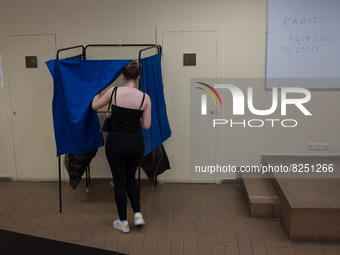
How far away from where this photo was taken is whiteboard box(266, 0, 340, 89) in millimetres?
4098

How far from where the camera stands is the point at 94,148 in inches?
147

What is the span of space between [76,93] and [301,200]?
214cm

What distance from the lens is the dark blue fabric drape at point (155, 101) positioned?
366cm

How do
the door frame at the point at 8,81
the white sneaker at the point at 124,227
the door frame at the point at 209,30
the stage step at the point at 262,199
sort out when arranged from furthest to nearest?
the door frame at the point at 8,81 → the door frame at the point at 209,30 → the stage step at the point at 262,199 → the white sneaker at the point at 124,227

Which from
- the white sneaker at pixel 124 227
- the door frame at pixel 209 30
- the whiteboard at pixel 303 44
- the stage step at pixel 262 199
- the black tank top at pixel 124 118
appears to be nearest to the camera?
the black tank top at pixel 124 118

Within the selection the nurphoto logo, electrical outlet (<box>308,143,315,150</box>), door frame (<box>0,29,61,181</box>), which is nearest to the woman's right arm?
the nurphoto logo

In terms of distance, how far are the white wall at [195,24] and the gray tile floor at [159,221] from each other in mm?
909

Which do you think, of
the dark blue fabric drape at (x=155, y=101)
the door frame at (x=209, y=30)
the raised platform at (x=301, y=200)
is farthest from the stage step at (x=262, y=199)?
the door frame at (x=209, y=30)

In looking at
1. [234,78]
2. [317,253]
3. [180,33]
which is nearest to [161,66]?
[180,33]

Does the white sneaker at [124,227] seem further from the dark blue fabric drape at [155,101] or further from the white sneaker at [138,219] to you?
the dark blue fabric drape at [155,101]

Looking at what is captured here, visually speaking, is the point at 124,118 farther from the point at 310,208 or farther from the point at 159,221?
the point at 310,208

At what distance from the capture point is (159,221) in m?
3.61

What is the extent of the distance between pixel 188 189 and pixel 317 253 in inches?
65.6

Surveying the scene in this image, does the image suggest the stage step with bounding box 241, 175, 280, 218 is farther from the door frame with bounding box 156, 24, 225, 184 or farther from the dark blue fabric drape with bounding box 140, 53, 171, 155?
the door frame with bounding box 156, 24, 225, 184
